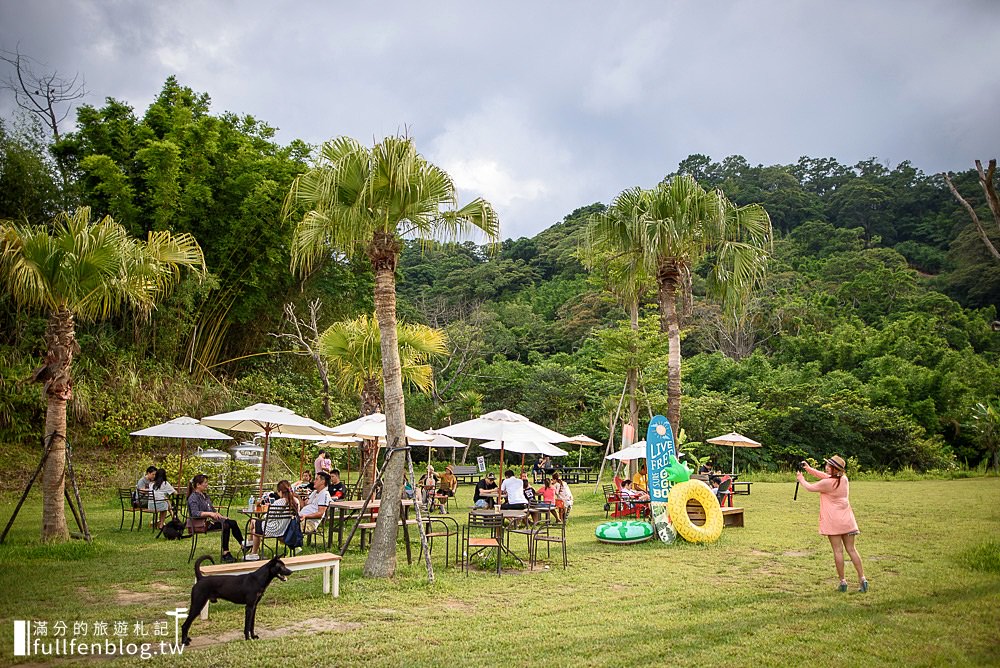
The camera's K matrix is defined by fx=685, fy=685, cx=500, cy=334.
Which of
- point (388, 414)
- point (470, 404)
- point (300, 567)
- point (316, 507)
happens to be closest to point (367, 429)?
point (316, 507)

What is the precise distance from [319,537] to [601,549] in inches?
183

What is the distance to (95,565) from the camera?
848 centimetres

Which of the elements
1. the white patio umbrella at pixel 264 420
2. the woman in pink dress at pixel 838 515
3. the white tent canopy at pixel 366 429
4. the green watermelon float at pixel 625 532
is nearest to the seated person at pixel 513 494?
the green watermelon float at pixel 625 532

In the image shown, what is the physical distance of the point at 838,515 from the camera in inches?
271

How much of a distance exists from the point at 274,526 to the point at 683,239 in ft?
32.7

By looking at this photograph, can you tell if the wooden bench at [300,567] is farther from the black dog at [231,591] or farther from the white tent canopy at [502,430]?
the white tent canopy at [502,430]

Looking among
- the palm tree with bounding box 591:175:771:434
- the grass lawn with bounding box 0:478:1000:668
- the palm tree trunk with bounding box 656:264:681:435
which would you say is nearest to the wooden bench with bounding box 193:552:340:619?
the grass lawn with bounding box 0:478:1000:668

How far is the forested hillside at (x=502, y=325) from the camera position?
1747 centimetres

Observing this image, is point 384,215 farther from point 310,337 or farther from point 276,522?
point 310,337

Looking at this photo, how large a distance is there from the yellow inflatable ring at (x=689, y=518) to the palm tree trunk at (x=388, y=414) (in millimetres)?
4800

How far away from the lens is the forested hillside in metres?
17.5

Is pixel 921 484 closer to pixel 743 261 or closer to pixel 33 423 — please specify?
pixel 743 261

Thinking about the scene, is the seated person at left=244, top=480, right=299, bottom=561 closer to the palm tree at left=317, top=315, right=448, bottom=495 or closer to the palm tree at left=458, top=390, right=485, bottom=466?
the palm tree at left=317, top=315, right=448, bottom=495

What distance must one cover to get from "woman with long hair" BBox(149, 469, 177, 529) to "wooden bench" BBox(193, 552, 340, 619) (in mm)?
4969
